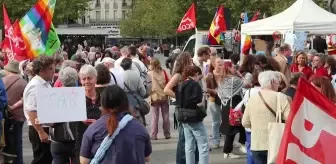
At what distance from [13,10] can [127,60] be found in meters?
30.5

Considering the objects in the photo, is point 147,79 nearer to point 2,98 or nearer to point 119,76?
point 119,76

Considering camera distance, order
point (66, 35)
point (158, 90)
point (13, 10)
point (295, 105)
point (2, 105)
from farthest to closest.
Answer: point (66, 35), point (13, 10), point (158, 90), point (2, 105), point (295, 105)

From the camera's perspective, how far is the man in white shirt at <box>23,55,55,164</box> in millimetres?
6832

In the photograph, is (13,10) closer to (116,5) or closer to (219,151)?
(219,151)

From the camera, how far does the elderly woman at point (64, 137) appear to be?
6.42m

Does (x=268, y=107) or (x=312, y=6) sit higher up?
(x=312, y=6)

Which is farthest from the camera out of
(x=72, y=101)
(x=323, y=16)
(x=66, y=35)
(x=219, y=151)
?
(x=66, y=35)

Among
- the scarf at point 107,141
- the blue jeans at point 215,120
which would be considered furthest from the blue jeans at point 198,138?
the scarf at point 107,141

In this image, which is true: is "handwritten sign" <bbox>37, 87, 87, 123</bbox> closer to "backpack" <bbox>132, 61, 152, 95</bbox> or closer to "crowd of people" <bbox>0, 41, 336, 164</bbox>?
"crowd of people" <bbox>0, 41, 336, 164</bbox>

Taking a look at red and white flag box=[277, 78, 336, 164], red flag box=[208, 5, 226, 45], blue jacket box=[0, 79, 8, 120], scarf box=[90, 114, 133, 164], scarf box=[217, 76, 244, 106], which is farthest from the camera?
red flag box=[208, 5, 226, 45]

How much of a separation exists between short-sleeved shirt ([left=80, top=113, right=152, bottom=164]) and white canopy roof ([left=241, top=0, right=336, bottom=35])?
1149 cm

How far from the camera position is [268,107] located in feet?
22.3

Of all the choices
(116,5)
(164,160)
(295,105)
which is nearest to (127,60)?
(164,160)

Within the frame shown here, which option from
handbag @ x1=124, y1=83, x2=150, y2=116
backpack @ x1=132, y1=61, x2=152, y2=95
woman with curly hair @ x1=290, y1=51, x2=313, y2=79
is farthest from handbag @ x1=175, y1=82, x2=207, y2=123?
woman with curly hair @ x1=290, y1=51, x2=313, y2=79
